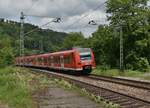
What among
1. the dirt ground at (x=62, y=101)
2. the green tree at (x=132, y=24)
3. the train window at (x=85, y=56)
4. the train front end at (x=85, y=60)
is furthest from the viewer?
the green tree at (x=132, y=24)

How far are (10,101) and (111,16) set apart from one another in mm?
45222

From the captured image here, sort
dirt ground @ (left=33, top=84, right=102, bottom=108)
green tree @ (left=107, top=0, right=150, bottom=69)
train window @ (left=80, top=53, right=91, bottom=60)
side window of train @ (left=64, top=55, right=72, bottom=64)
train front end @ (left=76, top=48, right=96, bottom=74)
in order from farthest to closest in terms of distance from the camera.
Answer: green tree @ (left=107, top=0, right=150, bottom=69), side window of train @ (left=64, top=55, right=72, bottom=64), train window @ (left=80, top=53, right=91, bottom=60), train front end @ (left=76, top=48, right=96, bottom=74), dirt ground @ (left=33, top=84, right=102, bottom=108)

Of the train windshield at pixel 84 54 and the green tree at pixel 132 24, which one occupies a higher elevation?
the green tree at pixel 132 24

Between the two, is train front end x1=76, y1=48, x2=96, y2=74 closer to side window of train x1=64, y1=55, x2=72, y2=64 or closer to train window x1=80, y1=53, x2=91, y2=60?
train window x1=80, y1=53, x2=91, y2=60

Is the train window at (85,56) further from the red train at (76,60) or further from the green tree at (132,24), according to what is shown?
the green tree at (132,24)

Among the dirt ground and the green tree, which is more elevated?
the green tree

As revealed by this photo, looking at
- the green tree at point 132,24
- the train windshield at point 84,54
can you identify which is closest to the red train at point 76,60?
the train windshield at point 84,54

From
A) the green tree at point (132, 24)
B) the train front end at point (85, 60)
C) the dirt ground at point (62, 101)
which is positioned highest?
the green tree at point (132, 24)

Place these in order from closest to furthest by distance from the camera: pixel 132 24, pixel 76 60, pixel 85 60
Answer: pixel 76 60 → pixel 85 60 → pixel 132 24

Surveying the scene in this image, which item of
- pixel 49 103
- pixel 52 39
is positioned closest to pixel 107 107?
pixel 49 103

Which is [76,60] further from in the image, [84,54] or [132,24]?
[132,24]

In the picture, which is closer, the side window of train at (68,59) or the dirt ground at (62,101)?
the dirt ground at (62,101)

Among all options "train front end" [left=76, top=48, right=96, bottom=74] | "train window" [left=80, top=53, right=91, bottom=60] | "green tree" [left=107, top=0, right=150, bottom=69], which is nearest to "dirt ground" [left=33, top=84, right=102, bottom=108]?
"train front end" [left=76, top=48, right=96, bottom=74]

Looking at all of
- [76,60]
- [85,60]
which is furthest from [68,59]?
[76,60]
